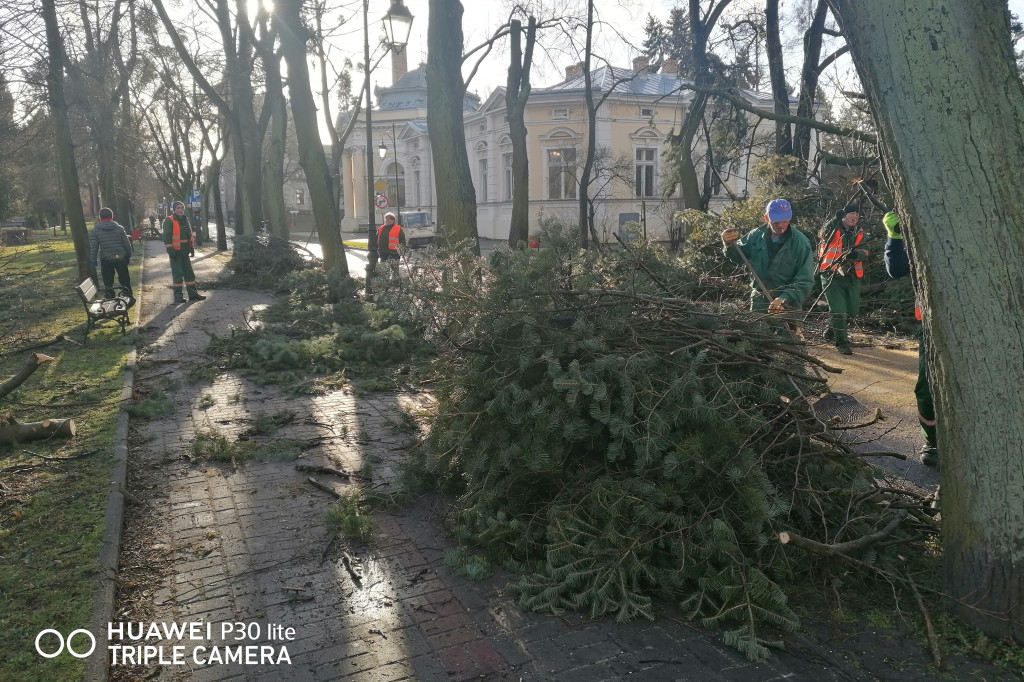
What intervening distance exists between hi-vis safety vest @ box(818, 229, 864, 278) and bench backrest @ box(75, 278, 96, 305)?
31.5 feet

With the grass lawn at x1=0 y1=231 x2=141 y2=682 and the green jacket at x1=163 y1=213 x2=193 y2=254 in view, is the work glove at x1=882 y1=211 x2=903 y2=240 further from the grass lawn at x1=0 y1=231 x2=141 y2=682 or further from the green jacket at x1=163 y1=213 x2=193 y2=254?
the green jacket at x1=163 y1=213 x2=193 y2=254

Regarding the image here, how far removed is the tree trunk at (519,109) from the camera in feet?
68.5

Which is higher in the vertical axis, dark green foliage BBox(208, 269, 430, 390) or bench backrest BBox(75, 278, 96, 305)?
bench backrest BBox(75, 278, 96, 305)

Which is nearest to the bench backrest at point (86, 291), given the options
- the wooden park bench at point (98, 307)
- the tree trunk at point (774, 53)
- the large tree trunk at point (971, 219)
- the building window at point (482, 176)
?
the wooden park bench at point (98, 307)

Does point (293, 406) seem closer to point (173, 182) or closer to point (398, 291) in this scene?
point (398, 291)

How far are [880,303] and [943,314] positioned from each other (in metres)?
8.99

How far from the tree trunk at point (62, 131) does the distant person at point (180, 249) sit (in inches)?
58.4

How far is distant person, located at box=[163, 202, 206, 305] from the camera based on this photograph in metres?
16.0

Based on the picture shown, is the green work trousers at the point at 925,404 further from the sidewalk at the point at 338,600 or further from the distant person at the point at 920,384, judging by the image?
the sidewalk at the point at 338,600

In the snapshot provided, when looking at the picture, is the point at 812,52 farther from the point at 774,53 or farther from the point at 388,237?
the point at 388,237

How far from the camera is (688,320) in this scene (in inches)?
192

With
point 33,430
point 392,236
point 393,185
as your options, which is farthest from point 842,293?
point 393,185

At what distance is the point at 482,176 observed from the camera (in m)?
43.8

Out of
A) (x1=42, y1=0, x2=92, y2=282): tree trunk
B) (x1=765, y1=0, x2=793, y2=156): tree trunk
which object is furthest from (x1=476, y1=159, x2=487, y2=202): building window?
(x1=42, y1=0, x2=92, y2=282): tree trunk
